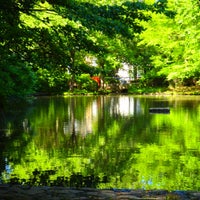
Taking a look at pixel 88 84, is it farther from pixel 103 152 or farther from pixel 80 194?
pixel 80 194

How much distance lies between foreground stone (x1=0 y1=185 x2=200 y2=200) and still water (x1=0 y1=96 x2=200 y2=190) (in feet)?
4.49

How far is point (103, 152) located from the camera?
42.1 feet

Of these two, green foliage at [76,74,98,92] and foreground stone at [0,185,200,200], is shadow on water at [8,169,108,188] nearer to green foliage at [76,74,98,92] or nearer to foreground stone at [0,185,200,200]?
foreground stone at [0,185,200,200]

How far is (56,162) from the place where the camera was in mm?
11297

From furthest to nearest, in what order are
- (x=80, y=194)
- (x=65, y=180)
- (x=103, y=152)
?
(x=103, y=152) < (x=65, y=180) < (x=80, y=194)

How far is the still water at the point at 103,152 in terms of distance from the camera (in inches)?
368

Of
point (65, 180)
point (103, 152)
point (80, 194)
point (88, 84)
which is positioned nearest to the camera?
point (80, 194)

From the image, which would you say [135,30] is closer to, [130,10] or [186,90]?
[130,10]

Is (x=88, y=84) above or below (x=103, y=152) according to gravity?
above

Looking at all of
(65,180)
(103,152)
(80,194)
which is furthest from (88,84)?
(80,194)

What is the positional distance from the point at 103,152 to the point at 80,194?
571 cm

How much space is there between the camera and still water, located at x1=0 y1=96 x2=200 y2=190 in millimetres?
9352

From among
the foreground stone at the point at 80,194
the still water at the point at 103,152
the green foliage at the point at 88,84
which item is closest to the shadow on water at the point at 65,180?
the still water at the point at 103,152

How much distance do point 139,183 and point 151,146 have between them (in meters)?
4.85
